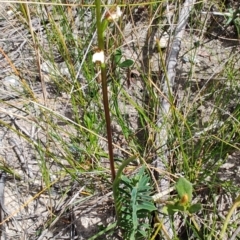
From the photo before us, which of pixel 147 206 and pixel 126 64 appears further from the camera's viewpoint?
pixel 126 64

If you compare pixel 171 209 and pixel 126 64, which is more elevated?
pixel 126 64

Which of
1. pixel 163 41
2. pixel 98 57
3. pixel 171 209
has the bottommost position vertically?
pixel 171 209

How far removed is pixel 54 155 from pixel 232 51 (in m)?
0.72

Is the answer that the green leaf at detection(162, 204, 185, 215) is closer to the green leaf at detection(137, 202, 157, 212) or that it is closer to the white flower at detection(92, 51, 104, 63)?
the green leaf at detection(137, 202, 157, 212)

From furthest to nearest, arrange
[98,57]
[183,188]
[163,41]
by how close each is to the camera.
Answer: [163,41] < [183,188] < [98,57]

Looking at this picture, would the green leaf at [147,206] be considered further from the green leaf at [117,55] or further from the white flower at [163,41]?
the white flower at [163,41]

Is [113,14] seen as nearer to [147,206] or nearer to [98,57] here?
[98,57]

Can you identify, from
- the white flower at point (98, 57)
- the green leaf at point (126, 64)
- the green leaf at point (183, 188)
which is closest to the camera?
the white flower at point (98, 57)

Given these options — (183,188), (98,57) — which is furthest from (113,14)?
(183,188)

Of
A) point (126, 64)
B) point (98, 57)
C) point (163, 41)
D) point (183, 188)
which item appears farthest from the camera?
point (163, 41)

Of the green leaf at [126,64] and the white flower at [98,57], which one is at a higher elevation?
the white flower at [98,57]

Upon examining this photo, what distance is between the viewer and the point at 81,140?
139cm

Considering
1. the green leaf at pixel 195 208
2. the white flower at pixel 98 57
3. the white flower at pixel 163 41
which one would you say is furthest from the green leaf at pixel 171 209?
the white flower at pixel 163 41

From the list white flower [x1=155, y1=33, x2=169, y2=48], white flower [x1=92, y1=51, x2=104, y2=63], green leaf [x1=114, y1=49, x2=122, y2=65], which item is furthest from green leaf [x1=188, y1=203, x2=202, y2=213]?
white flower [x1=155, y1=33, x2=169, y2=48]
